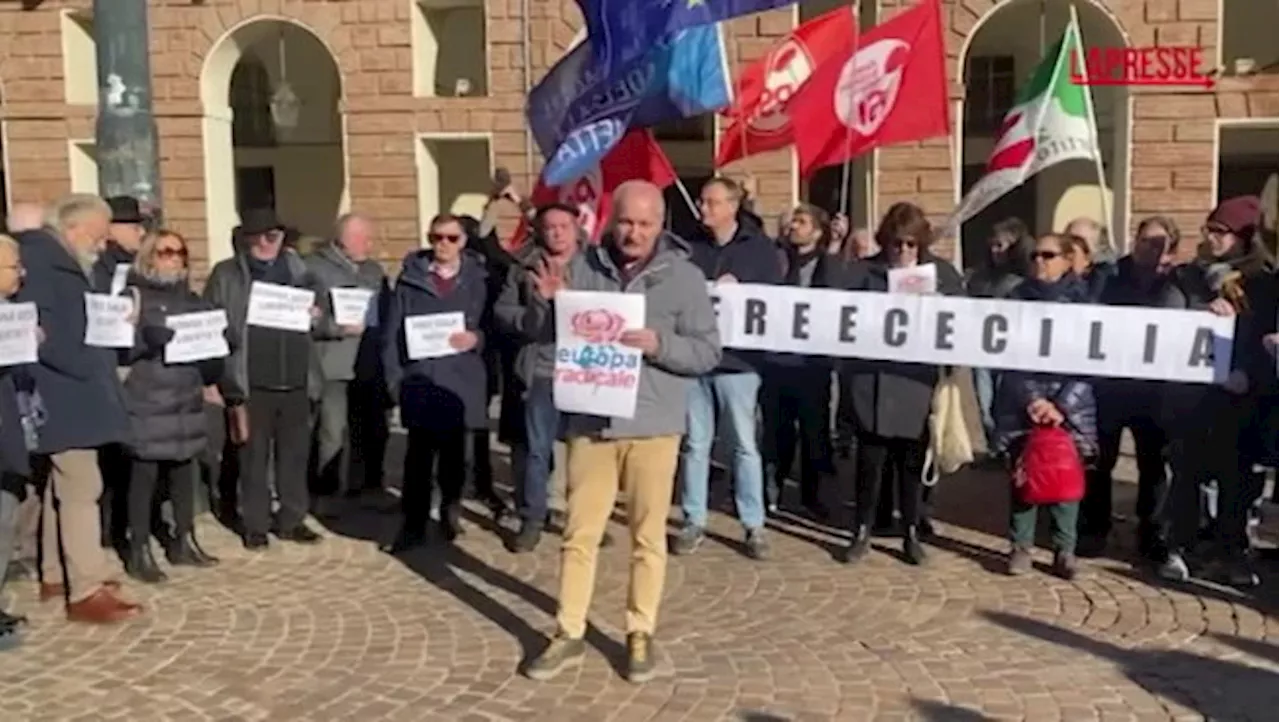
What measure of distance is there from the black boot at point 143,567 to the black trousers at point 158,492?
1.8 inches

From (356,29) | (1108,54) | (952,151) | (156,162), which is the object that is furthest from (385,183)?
(156,162)

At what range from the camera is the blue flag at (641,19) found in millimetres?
7777

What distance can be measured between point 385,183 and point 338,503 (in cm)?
1297

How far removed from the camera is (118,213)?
314 inches

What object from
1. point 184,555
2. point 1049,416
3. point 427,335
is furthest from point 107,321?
point 1049,416

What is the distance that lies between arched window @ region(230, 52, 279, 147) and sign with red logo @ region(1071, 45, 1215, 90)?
13.6 m

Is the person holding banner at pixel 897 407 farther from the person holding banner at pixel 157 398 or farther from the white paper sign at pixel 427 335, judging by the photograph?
the person holding banner at pixel 157 398

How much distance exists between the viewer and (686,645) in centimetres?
658

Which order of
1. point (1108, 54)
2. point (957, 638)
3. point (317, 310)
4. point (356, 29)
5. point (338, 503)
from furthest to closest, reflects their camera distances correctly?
1. point (356, 29)
2. point (1108, 54)
3. point (338, 503)
4. point (317, 310)
5. point (957, 638)

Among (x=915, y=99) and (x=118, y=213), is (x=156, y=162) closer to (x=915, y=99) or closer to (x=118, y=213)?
(x=118, y=213)

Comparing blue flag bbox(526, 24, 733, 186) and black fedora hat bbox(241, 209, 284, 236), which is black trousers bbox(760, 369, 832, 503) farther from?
black fedora hat bbox(241, 209, 284, 236)

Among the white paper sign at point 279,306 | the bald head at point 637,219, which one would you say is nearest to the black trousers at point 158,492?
the white paper sign at point 279,306

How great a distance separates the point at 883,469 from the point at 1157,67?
1313 cm

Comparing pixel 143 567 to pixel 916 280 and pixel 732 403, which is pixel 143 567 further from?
pixel 916 280
